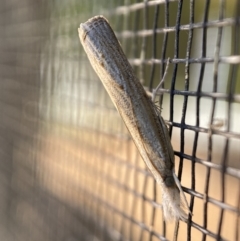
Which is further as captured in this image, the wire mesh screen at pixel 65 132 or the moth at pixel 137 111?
the wire mesh screen at pixel 65 132

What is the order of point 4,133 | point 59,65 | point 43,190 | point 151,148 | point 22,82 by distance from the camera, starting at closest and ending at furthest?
1. point 151,148
2. point 59,65
3. point 43,190
4. point 22,82
5. point 4,133

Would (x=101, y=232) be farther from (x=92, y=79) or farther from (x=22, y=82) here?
(x=22, y=82)

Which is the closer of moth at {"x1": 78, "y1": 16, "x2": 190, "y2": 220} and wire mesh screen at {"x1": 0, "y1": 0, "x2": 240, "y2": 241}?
moth at {"x1": 78, "y1": 16, "x2": 190, "y2": 220}

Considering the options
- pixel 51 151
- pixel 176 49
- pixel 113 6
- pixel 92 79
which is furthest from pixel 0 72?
pixel 176 49

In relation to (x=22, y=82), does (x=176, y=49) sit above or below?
above

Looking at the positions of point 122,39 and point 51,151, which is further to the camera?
point 51,151

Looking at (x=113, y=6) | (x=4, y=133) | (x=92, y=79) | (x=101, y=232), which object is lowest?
(x=101, y=232)

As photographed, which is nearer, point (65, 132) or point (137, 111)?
point (137, 111)

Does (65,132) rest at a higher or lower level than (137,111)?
lower
